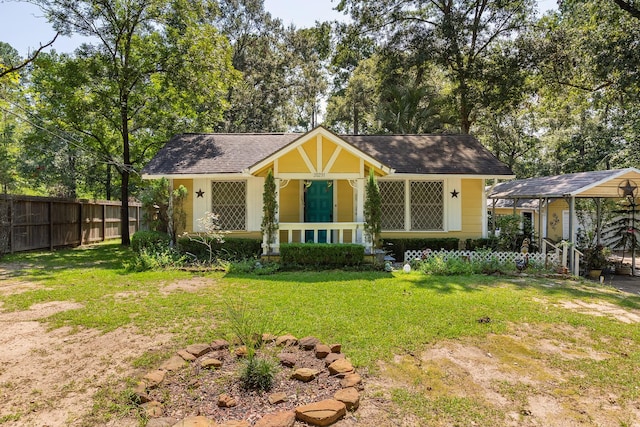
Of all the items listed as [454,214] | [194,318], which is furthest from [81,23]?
[454,214]

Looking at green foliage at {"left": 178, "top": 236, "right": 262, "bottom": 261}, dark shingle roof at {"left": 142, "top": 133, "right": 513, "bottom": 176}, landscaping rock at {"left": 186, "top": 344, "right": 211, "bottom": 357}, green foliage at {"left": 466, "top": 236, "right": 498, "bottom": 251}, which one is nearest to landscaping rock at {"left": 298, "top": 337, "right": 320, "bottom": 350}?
landscaping rock at {"left": 186, "top": 344, "right": 211, "bottom": 357}

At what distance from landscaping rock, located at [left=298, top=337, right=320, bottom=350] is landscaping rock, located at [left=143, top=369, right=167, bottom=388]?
150cm

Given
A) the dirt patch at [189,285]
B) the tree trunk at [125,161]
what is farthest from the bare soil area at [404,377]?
the tree trunk at [125,161]

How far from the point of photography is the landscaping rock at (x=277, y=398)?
3094 mm

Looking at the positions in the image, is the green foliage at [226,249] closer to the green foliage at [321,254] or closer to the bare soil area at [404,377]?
the green foliage at [321,254]

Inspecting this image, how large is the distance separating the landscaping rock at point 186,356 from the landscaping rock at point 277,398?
119 cm

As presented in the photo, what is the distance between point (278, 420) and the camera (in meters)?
2.76

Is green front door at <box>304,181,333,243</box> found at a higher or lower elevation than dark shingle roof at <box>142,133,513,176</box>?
lower

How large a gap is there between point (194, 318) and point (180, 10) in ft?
49.0

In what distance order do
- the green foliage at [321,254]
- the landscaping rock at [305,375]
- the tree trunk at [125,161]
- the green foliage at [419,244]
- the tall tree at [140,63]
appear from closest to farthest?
the landscaping rock at [305,375] → the green foliage at [321,254] → the green foliage at [419,244] → the tall tree at [140,63] → the tree trunk at [125,161]

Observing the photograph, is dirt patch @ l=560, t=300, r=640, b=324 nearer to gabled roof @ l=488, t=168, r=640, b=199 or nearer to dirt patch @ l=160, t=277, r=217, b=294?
gabled roof @ l=488, t=168, r=640, b=199

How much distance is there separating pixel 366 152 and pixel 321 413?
10.0m

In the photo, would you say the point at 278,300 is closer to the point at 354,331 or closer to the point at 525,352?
the point at 354,331

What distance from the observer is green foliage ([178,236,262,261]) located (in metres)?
10.9
